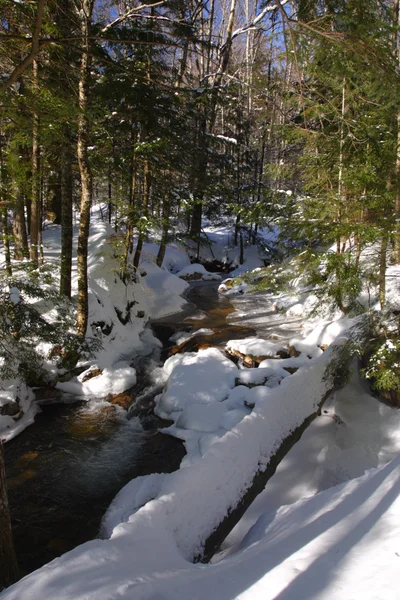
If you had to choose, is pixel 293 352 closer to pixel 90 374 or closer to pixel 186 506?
pixel 90 374

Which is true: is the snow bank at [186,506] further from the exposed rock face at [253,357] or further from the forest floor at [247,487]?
the exposed rock face at [253,357]

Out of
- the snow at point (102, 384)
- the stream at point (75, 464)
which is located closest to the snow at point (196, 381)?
the stream at point (75, 464)

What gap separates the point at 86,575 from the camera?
256cm

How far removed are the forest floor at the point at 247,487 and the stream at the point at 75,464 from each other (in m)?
0.33

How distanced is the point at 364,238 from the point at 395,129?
314 cm

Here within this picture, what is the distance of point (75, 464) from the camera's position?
574cm

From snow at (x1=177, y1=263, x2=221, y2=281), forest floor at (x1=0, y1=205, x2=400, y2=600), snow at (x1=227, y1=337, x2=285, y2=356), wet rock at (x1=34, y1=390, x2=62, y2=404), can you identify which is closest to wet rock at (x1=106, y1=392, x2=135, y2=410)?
forest floor at (x1=0, y1=205, x2=400, y2=600)

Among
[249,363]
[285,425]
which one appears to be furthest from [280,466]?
[249,363]

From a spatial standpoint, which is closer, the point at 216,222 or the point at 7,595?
the point at 7,595

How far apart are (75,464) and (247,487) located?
9.91ft

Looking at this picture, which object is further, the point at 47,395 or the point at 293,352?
the point at 293,352

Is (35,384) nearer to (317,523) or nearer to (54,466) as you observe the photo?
(54,466)

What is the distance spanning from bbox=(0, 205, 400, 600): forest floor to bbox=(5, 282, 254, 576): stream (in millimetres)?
335

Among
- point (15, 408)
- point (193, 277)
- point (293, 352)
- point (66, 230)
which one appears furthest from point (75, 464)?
point (193, 277)
